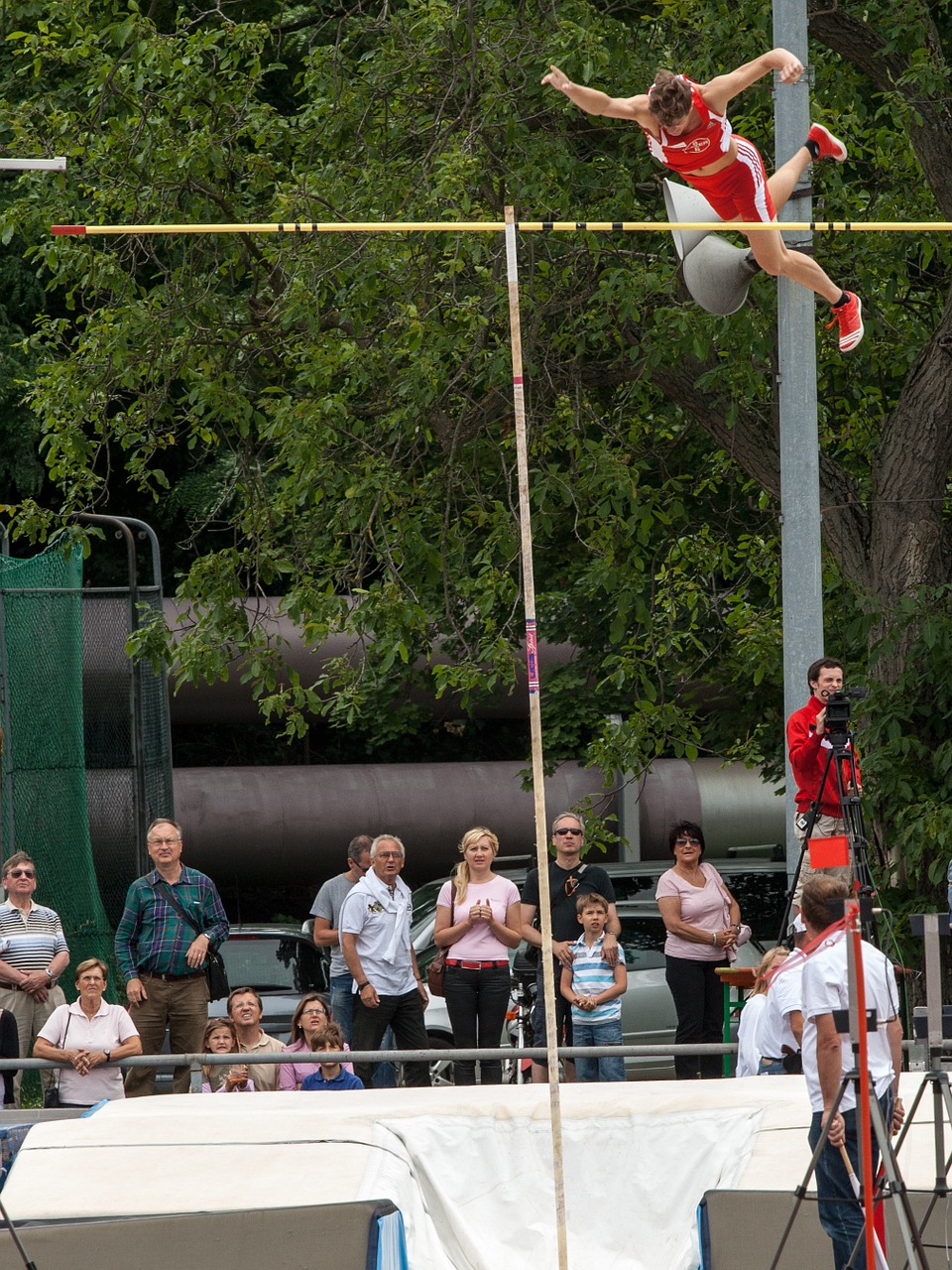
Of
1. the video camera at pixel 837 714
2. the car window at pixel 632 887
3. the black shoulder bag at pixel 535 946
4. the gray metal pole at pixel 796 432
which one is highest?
the gray metal pole at pixel 796 432

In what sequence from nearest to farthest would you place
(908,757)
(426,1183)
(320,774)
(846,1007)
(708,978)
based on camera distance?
1. (846,1007)
2. (426,1183)
3. (708,978)
4. (908,757)
5. (320,774)

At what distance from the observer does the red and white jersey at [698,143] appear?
713 cm

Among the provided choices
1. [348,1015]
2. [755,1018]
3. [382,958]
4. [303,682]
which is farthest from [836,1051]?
[303,682]

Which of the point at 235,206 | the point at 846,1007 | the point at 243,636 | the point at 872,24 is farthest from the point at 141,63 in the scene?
the point at 846,1007

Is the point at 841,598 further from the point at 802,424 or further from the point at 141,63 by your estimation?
the point at 141,63

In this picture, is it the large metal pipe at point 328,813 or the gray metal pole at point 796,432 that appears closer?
the gray metal pole at point 796,432

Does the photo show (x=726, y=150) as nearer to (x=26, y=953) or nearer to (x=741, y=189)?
(x=741, y=189)

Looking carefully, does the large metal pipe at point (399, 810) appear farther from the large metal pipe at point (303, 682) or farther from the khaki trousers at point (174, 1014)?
the khaki trousers at point (174, 1014)

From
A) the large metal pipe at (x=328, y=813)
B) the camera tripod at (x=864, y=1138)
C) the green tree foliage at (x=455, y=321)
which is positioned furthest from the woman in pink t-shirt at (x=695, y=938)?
the large metal pipe at (x=328, y=813)

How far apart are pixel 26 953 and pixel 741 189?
16.7ft

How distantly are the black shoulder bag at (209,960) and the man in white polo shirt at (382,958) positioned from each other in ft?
2.08

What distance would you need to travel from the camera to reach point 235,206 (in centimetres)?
1182

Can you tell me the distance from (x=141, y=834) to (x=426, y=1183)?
16.3 feet

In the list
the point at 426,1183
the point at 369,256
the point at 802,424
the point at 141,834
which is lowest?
the point at 426,1183
